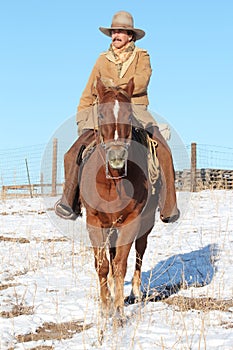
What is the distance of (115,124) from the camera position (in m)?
5.27

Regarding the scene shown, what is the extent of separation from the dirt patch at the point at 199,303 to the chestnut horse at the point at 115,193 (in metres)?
0.74

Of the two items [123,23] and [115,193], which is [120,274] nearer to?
[115,193]

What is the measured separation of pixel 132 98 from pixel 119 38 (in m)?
0.77

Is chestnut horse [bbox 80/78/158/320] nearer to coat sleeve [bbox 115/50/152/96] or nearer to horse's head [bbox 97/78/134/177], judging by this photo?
horse's head [bbox 97/78/134/177]

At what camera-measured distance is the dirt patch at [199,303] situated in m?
5.80

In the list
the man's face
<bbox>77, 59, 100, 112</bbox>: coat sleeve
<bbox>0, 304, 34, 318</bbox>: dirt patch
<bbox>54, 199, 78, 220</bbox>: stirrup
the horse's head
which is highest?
the man's face

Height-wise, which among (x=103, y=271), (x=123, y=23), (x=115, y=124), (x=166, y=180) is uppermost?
(x=123, y=23)

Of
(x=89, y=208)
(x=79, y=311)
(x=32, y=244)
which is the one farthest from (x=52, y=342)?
(x=32, y=244)

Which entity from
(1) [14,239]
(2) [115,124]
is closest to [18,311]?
(2) [115,124]

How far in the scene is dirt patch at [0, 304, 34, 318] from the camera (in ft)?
18.5

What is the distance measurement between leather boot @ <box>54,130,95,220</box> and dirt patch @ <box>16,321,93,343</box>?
169 centimetres

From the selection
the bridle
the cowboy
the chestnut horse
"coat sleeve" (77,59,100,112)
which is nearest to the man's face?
the cowboy

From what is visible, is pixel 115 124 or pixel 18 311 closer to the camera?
pixel 115 124

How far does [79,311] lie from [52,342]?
115 cm
